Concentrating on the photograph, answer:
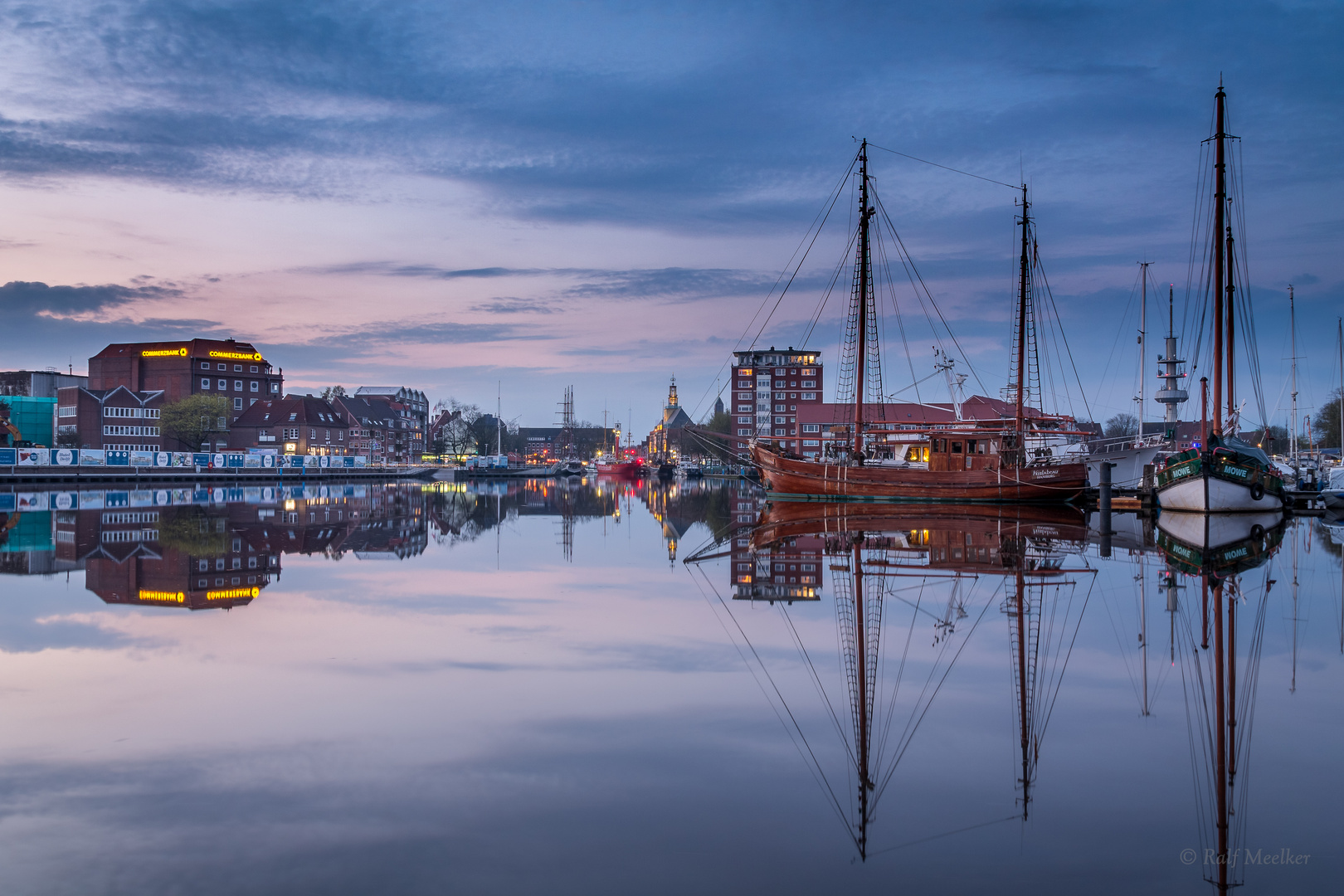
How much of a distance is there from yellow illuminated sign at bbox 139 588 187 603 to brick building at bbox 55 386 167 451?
108m

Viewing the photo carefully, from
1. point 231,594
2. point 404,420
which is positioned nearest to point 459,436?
point 404,420

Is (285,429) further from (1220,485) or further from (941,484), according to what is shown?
(1220,485)

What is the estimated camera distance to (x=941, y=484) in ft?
136

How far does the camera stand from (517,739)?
6844 millimetres

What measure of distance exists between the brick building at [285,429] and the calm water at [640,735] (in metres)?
120

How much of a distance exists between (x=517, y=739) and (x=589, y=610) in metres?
6.16

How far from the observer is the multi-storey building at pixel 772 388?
14162cm

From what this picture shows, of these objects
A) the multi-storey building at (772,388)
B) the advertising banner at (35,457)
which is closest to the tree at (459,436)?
the multi-storey building at (772,388)

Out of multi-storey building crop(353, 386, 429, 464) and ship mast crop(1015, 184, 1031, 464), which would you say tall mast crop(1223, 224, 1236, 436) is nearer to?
ship mast crop(1015, 184, 1031, 464)

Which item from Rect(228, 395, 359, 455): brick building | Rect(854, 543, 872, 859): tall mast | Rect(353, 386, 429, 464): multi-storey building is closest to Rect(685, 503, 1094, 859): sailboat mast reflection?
Rect(854, 543, 872, 859): tall mast

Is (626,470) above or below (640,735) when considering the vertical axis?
above

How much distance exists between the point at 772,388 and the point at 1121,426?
6055 centimetres

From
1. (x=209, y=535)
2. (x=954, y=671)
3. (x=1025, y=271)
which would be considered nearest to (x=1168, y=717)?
(x=954, y=671)

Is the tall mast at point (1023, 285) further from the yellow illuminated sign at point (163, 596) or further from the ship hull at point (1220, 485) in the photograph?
the yellow illuminated sign at point (163, 596)
